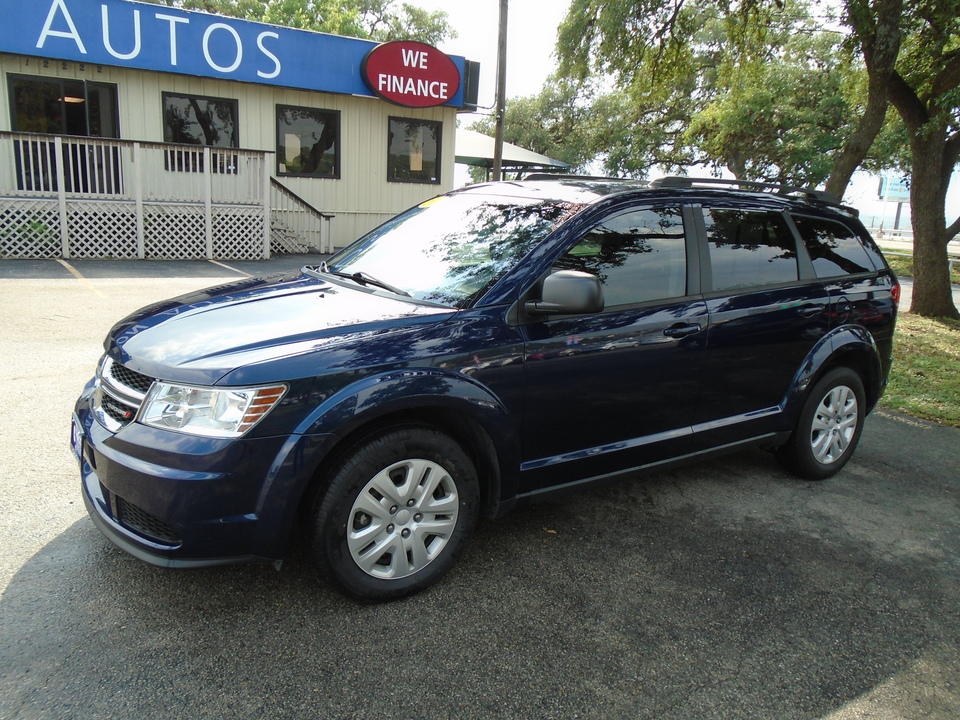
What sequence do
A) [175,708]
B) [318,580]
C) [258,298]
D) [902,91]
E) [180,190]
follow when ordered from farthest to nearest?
[180,190], [902,91], [258,298], [318,580], [175,708]

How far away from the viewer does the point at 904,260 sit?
2433 cm

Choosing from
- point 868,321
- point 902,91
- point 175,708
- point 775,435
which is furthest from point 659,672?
point 902,91

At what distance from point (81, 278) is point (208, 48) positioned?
633cm

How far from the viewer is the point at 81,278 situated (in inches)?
445

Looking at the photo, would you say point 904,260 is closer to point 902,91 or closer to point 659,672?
point 902,91

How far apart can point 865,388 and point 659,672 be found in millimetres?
3096

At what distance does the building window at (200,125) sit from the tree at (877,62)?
7.33m

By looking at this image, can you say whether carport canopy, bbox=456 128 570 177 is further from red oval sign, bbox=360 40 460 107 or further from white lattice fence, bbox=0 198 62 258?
white lattice fence, bbox=0 198 62 258

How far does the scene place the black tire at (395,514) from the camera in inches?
114

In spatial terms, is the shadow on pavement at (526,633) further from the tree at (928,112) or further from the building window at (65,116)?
the building window at (65,116)

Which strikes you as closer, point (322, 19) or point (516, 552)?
point (516, 552)

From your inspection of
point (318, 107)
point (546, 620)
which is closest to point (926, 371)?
point (546, 620)

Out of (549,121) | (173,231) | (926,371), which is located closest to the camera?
(926,371)

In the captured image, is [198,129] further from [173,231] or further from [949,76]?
[949,76]
